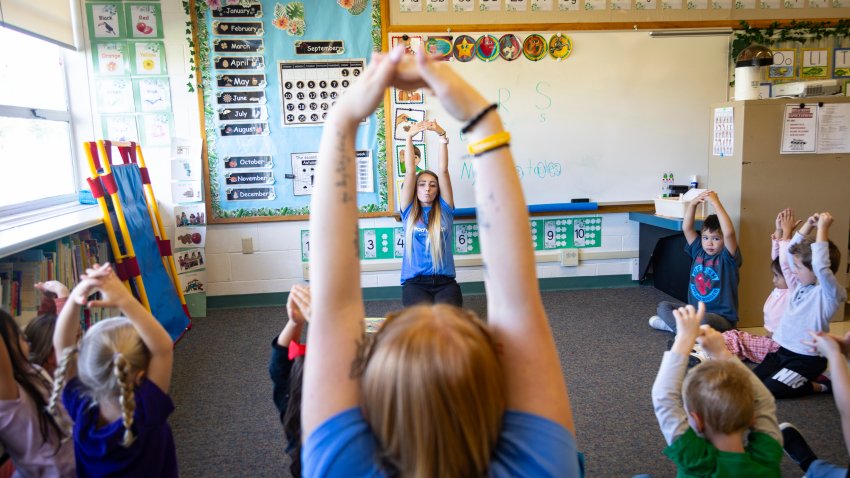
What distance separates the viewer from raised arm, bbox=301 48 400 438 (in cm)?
78

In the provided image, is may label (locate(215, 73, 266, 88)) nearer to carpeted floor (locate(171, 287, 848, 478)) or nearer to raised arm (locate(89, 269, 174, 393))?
carpeted floor (locate(171, 287, 848, 478))

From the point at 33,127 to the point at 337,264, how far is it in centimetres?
373

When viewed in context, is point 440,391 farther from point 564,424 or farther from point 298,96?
point 298,96

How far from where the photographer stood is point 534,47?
4387 mm

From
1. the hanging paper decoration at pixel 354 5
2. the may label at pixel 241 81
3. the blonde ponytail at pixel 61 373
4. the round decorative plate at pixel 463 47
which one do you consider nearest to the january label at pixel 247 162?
the may label at pixel 241 81

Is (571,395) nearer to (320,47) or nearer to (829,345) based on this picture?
(829,345)

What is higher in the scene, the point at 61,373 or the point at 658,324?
the point at 61,373

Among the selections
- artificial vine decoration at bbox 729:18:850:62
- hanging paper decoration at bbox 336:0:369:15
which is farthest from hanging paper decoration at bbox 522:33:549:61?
artificial vine decoration at bbox 729:18:850:62

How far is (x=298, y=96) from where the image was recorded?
4297mm

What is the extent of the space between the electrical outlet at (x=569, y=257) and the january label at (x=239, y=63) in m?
2.59

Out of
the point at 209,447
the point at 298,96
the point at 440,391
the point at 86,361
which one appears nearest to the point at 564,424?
the point at 440,391

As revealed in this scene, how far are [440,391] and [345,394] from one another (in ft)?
0.47

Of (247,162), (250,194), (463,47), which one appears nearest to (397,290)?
(250,194)

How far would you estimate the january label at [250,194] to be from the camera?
438cm
